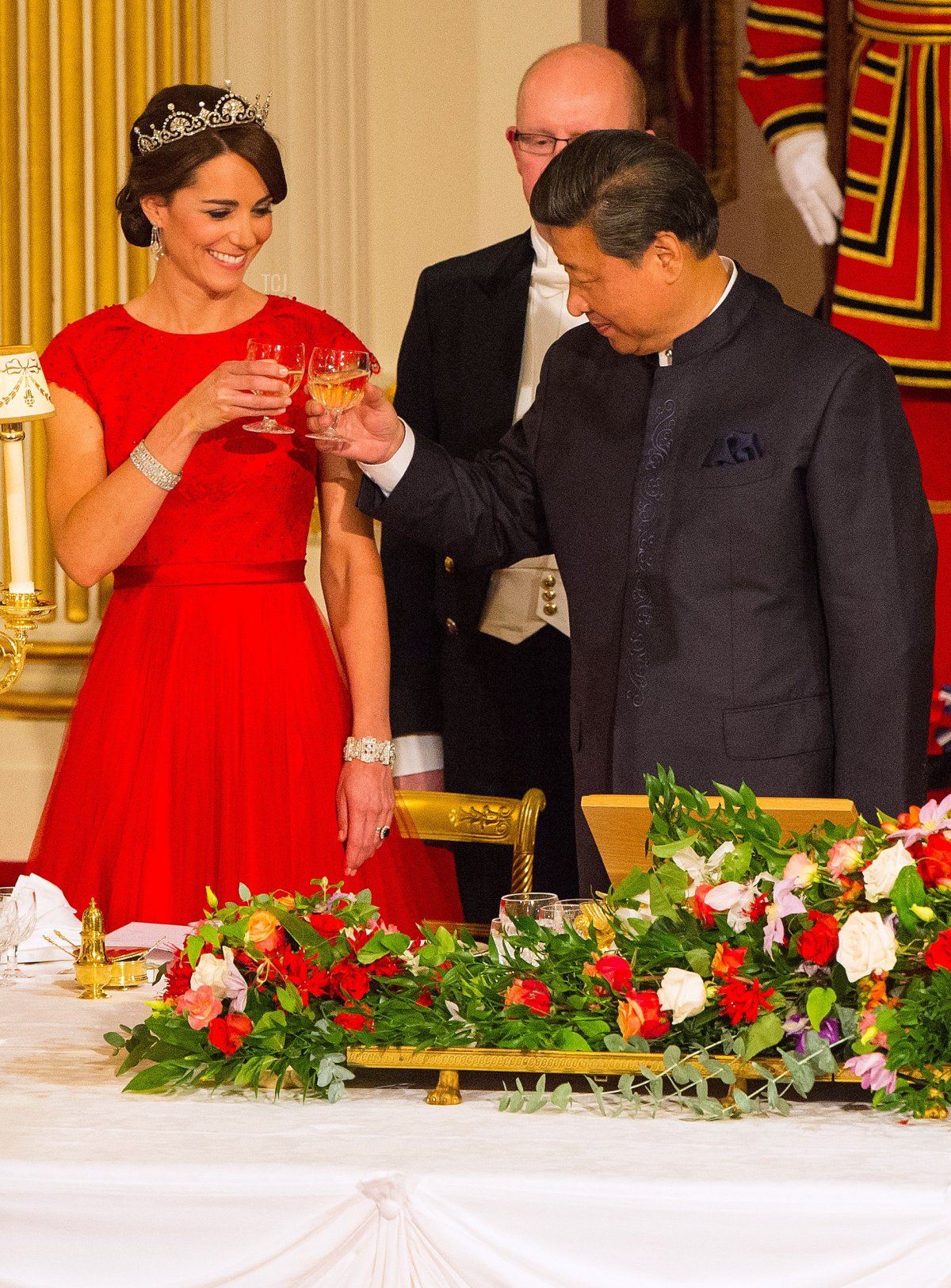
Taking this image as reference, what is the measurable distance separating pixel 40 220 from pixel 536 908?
3200 millimetres

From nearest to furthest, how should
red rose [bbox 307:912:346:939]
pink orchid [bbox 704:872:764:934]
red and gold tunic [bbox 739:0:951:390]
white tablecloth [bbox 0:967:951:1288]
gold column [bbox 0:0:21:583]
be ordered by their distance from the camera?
white tablecloth [bbox 0:967:951:1288]
pink orchid [bbox 704:872:764:934]
red rose [bbox 307:912:346:939]
red and gold tunic [bbox 739:0:951:390]
gold column [bbox 0:0:21:583]

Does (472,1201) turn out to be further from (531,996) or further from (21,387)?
(21,387)

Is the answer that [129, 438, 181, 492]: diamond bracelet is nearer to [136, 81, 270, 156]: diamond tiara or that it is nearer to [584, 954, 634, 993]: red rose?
[136, 81, 270, 156]: diamond tiara

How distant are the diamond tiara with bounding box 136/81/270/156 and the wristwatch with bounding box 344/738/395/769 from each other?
90cm

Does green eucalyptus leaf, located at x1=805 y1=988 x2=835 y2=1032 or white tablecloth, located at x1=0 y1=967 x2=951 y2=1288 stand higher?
green eucalyptus leaf, located at x1=805 y1=988 x2=835 y2=1032

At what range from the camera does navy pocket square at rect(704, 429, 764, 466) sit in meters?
2.29

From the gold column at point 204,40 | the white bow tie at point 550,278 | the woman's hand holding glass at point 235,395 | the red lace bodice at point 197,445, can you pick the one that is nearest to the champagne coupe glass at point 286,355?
the woman's hand holding glass at point 235,395

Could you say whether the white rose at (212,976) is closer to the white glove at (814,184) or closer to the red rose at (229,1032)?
the red rose at (229,1032)

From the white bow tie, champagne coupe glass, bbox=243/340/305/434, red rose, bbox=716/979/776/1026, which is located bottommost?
red rose, bbox=716/979/776/1026

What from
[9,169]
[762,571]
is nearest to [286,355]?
[762,571]

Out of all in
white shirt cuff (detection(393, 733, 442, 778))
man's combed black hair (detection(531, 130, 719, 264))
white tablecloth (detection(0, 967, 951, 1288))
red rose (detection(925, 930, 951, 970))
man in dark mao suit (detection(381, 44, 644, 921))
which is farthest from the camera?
white shirt cuff (detection(393, 733, 442, 778))

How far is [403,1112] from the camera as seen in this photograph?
58.1 inches

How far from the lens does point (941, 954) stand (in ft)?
4.56

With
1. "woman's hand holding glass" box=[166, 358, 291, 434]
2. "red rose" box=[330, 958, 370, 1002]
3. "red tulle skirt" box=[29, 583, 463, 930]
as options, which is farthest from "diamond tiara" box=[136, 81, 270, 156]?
"red rose" box=[330, 958, 370, 1002]
